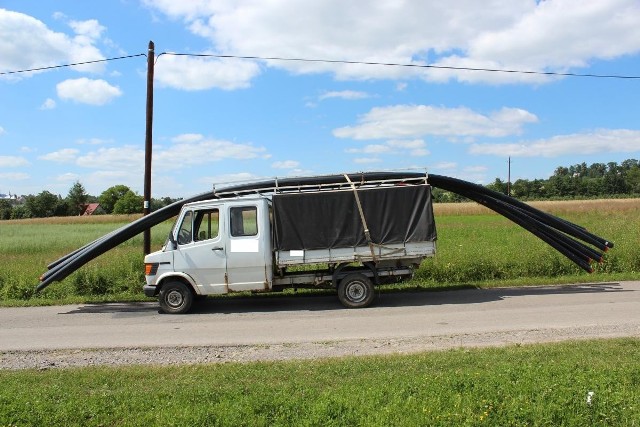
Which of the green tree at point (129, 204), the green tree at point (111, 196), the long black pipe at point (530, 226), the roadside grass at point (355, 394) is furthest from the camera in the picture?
the green tree at point (111, 196)

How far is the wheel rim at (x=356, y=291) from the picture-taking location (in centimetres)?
1130

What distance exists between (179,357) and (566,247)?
970cm

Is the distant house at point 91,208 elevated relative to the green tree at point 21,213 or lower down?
elevated

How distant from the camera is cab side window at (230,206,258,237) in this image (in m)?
11.2

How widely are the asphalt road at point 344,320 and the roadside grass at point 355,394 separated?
1870 millimetres

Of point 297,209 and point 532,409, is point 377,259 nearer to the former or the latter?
point 297,209

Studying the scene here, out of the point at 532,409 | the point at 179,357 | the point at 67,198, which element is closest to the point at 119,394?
the point at 179,357

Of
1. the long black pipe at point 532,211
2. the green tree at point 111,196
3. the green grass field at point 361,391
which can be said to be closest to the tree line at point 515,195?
the green tree at point 111,196

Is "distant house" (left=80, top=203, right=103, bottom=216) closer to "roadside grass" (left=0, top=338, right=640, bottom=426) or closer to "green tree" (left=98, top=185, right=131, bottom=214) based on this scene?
"green tree" (left=98, top=185, right=131, bottom=214)

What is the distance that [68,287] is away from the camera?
14281 mm

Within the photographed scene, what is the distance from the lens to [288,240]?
1109 centimetres

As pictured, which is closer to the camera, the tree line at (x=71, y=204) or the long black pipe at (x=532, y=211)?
the long black pipe at (x=532, y=211)

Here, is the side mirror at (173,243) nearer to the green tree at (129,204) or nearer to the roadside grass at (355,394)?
the roadside grass at (355,394)

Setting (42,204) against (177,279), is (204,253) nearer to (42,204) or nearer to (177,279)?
(177,279)
